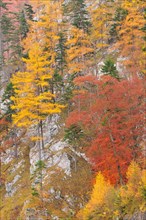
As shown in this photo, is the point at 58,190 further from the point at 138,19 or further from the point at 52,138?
the point at 138,19

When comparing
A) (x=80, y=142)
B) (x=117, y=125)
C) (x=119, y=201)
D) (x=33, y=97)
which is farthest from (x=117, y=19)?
(x=119, y=201)

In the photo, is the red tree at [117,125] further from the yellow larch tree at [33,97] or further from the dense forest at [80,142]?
the yellow larch tree at [33,97]

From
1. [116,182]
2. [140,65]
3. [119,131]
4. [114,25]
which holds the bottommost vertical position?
[116,182]

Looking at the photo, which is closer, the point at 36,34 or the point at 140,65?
the point at 140,65

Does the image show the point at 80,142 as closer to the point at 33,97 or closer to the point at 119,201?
the point at 33,97

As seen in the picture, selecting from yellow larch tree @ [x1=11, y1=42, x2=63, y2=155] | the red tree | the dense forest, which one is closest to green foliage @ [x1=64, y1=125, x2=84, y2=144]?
the dense forest

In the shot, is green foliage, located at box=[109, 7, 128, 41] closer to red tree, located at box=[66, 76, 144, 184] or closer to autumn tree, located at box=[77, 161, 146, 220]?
red tree, located at box=[66, 76, 144, 184]

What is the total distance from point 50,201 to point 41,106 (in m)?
8.54

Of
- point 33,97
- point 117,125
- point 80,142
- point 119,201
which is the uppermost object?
point 33,97

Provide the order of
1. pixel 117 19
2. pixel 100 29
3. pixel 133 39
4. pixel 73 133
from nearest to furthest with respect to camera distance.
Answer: pixel 73 133 < pixel 133 39 < pixel 117 19 < pixel 100 29

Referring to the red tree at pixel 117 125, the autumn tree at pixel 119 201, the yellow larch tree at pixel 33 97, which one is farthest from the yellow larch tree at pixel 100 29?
the autumn tree at pixel 119 201

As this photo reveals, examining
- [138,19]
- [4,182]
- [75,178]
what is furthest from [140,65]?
[4,182]

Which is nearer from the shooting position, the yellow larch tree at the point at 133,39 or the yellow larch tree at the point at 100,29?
the yellow larch tree at the point at 133,39

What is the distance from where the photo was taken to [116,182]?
24.2 m
